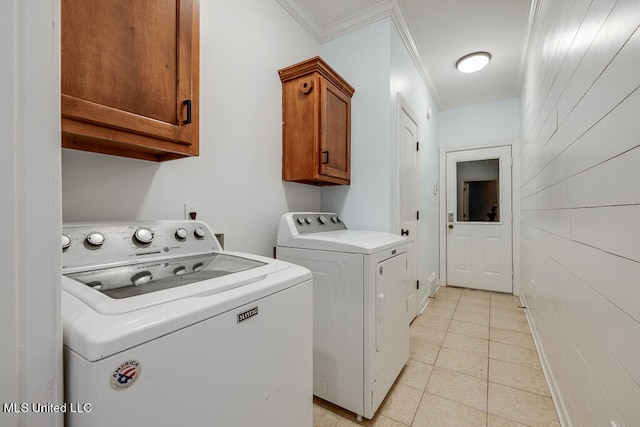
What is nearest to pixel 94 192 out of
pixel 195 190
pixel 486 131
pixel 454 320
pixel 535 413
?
pixel 195 190

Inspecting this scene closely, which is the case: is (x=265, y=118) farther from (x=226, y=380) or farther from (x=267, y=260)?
(x=226, y=380)

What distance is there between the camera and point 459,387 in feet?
5.60

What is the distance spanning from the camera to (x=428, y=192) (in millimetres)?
3457

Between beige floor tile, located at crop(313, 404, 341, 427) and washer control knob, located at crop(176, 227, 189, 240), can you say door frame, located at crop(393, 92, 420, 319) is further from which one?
washer control knob, located at crop(176, 227, 189, 240)

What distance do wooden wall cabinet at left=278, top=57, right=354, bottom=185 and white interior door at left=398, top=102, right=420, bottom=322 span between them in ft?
2.08

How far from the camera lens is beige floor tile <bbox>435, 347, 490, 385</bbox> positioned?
6.14 ft

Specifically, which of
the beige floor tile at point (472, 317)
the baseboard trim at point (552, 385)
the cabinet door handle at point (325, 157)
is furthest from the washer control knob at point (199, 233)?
the beige floor tile at point (472, 317)

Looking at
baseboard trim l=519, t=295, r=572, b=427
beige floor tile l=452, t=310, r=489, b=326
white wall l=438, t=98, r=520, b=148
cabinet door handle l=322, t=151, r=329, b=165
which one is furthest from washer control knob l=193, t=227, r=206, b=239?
white wall l=438, t=98, r=520, b=148

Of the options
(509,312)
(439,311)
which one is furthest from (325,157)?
(509,312)

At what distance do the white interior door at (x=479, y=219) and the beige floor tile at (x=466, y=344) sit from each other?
1693 millimetres

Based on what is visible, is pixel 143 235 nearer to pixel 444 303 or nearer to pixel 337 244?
pixel 337 244

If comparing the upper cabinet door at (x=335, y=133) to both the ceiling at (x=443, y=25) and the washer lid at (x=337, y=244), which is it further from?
the ceiling at (x=443, y=25)

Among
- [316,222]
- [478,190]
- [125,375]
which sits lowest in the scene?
[125,375]

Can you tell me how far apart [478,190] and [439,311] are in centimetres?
190
